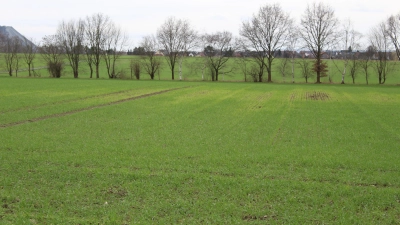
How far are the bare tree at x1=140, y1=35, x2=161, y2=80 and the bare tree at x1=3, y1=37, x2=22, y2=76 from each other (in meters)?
27.9

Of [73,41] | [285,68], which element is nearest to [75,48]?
[73,41]

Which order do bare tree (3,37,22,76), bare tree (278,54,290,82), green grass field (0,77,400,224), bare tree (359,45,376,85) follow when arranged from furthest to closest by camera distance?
bare tree (3,37,22,76) < bare tree (278,54,290,82) < bare tree (359,45,376,85) < green grass field (0,77,400,224)

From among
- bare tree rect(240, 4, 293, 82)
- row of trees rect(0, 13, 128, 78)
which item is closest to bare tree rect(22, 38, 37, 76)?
row of trees rect(0, 13, 128, 78)

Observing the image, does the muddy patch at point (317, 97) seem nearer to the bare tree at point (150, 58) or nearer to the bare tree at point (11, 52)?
the bare tree at point (150, 58)

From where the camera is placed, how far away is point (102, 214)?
6.88 meters

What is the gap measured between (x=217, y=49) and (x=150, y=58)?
13.9 m

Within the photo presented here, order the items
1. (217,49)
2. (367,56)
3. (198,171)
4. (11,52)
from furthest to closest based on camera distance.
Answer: (11,52) < (217,49) < (367,56) < (198,171)

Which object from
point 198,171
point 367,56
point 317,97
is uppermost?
point 367,56

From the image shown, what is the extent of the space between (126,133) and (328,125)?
32.4 ft

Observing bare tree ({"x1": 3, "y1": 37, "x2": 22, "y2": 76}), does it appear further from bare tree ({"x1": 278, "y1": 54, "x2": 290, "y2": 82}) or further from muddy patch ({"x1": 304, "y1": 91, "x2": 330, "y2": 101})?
muddy patch ({"x1": 304, "y1": 91, "x2": 330, "y2": 101})

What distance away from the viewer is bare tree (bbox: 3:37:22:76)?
76.2 meters

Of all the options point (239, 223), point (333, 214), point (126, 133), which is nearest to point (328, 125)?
point (126, 133)

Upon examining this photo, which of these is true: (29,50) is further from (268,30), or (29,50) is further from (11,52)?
(268,30)

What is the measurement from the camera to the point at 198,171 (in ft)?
31.8
